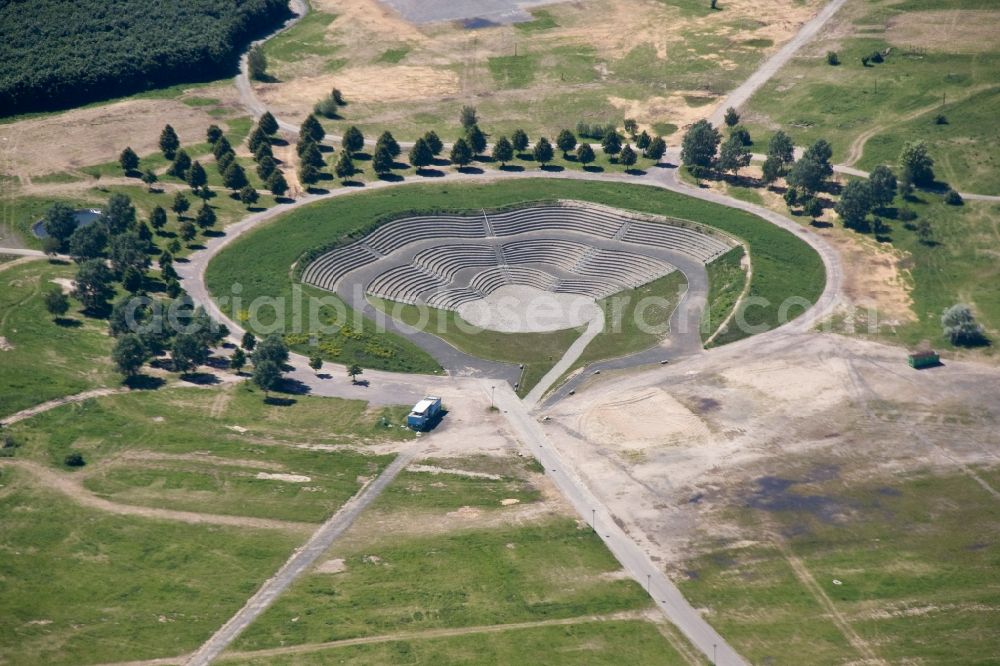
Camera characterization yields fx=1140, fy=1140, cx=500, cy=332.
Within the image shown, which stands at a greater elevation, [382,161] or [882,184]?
[382,161]

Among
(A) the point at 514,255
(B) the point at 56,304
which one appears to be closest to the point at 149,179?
(B) the point at 56,304

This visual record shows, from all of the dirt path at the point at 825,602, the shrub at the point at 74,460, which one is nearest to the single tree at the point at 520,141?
the shrub at the point at 74,460

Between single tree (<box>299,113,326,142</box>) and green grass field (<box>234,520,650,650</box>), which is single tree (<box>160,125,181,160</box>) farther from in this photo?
green grass field (<box>234,520,650,650</box>)

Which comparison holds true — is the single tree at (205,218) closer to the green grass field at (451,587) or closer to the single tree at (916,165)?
the green grass field at (451,587)

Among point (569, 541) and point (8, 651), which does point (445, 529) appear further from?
point (8, 651)

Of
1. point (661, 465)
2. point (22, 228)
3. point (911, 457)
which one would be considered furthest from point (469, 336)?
point (22, 228)

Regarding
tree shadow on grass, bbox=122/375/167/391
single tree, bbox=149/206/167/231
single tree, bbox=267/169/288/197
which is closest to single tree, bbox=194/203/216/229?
single tree, bbox=149/206/167/231

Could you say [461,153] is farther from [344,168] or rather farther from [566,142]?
[344,168]
